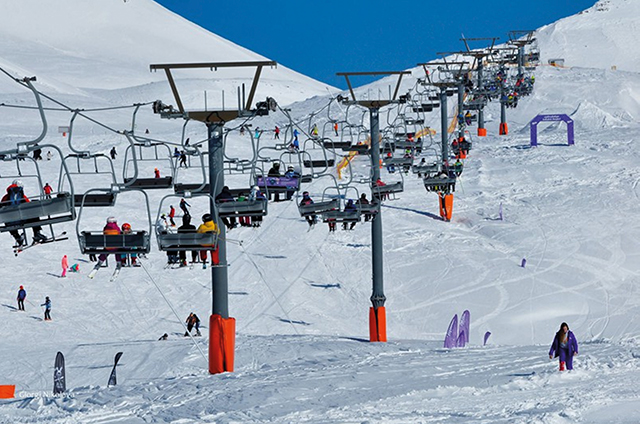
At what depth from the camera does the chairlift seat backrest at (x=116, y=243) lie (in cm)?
1352

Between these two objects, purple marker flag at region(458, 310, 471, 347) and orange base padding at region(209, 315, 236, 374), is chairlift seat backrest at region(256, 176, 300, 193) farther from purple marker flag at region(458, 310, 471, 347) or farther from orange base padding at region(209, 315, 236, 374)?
purple marker flag at region(458, 310, 471, 347)

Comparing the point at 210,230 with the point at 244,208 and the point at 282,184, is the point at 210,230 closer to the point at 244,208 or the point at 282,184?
the point at 244,208

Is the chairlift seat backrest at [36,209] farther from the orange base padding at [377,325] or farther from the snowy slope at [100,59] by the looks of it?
the snowy slope at [100,59]

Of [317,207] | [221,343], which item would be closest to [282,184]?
[317,207]

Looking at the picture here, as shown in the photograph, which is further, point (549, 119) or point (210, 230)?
point (549, 119)

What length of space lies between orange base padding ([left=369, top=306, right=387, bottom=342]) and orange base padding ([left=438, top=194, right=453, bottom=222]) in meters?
13.5

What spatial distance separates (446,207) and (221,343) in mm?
19477

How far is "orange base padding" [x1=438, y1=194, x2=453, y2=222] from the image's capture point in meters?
35.9

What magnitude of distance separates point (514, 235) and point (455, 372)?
18.5m

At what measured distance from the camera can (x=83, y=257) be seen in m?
31.5

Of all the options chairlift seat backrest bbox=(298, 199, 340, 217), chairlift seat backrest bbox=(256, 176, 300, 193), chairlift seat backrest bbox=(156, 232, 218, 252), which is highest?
Answer: chairlift seat backrest bbox=(256, 176, 300, 193)

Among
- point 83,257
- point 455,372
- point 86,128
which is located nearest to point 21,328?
point 83,257

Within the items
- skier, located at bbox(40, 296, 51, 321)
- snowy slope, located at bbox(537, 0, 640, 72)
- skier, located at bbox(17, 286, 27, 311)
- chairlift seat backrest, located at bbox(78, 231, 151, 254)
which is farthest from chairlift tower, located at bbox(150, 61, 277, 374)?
snowy slope, located at bbox(537, 0, 640, 72)

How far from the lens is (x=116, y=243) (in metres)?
13.6
